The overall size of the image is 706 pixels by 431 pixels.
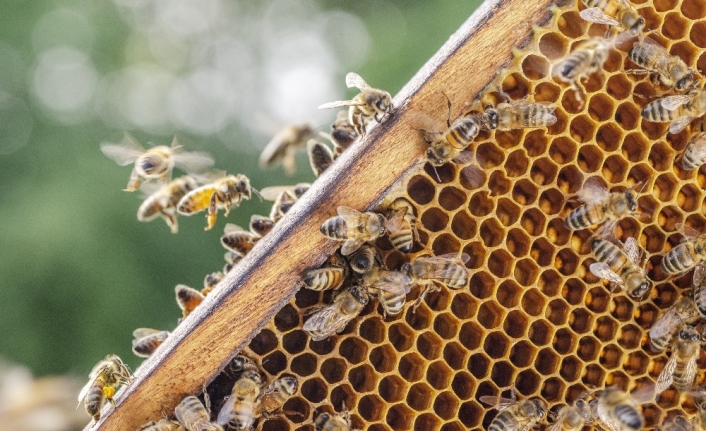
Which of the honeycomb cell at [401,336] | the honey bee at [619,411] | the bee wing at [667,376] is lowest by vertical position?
the bee wing at [667,376]

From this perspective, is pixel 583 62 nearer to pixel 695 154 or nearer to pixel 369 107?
pixel 695 154

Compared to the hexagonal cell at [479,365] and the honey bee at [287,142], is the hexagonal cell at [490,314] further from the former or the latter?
the honey bee at [287,142]

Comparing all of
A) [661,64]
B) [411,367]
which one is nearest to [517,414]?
[411,367]

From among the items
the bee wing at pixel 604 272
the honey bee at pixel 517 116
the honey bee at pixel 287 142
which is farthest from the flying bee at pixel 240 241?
the bee wing at pixel 604 272

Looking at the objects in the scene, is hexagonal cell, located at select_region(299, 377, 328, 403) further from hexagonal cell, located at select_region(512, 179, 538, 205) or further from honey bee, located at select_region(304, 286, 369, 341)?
hexagonal cell, located at select_region(512, 179, 538, 205)

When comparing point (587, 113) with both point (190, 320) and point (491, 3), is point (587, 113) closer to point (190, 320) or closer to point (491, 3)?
point (491, 3)

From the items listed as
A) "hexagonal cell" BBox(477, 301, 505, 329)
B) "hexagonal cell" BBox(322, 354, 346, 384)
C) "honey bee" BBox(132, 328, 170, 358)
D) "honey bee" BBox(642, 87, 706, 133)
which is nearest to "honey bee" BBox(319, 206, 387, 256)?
"hexagonal cell" BBox(322, 354, 346, 384)
